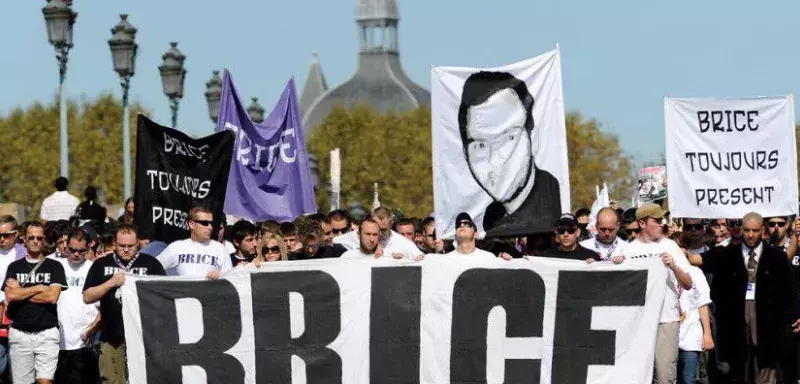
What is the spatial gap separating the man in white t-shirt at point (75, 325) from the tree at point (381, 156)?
71.8m

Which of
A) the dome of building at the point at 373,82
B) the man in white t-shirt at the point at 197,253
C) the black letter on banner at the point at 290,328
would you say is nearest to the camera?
the black letter on banner at the point at 290,328

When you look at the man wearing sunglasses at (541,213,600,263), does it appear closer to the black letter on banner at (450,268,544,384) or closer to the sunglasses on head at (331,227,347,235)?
the black letter on banner at (450,268,544,384)

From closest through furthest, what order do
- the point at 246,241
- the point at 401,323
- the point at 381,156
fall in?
the point at 401,323
the point at 246,241
the point at 381,156

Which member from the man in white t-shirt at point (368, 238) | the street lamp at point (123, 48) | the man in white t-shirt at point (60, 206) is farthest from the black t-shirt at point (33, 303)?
the street lamp at point (123, 48)

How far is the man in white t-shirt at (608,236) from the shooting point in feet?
52.5

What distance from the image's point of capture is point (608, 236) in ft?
53.2

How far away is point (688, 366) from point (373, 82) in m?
140

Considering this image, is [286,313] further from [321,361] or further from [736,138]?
[736,138]

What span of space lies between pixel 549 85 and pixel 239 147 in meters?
3.88

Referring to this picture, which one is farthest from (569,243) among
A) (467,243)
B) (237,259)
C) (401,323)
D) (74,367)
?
(74,367)

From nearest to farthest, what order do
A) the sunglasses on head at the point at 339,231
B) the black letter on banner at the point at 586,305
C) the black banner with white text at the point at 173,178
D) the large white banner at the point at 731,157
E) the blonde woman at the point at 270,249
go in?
the black letter on banner at the point at 586,305
the blonde woman at the point at 270,249
the black banner with white text at the point at 173,178
the large white banner at the point at 731,157
the sunglasses on head at the point at 339,231

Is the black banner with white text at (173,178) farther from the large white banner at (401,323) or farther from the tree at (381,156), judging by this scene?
the tree at (381,156)

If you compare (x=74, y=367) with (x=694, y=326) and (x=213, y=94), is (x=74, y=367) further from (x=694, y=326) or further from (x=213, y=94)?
(x=213, y=94)

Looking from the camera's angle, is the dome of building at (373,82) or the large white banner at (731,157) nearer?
the large white banner at (731,157)
